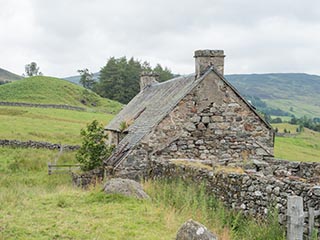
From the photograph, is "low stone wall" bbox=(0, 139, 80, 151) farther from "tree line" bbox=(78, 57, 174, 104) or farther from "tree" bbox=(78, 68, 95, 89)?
"tree" bbox=(78, 68, 95, 89)

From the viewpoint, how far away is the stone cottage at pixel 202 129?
17.8 meters

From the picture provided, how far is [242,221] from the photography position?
10.1m

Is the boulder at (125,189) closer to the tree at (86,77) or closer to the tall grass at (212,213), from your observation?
the tall grass at (212,213)

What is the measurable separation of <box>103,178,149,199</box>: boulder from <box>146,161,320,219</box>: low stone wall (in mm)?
1775

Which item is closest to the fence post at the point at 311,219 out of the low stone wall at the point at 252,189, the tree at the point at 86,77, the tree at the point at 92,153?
the low stone wall at the point at 252,189

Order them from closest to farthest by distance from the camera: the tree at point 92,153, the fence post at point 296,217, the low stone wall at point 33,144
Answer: the fence post at point 296,217 → the tree at point 92,153 → the low stone wall at point 33,144

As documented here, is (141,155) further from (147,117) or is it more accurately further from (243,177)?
(243,177)

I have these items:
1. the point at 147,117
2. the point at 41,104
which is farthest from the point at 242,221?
the point at 41,104

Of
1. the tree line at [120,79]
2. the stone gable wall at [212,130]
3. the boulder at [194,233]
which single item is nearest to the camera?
the boulder at [194,233]

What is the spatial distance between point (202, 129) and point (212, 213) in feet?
27.5

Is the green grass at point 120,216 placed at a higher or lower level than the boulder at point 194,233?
lower

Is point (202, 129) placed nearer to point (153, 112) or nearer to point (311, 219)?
point (153, 112)

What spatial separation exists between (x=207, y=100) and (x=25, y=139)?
72.9 ft

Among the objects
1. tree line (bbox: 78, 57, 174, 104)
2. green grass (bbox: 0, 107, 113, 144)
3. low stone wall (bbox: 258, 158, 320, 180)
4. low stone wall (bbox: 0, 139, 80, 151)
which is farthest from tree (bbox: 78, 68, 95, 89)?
low stone wall (bbox: 258, 158, 320, 180)
